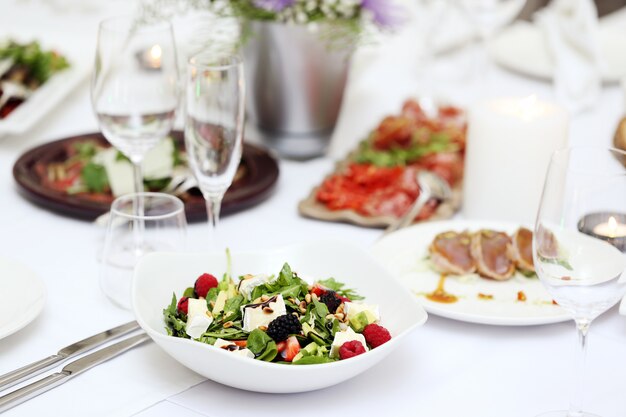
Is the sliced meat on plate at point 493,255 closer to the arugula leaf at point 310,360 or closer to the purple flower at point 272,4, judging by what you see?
the arugula leaf at point 310,360

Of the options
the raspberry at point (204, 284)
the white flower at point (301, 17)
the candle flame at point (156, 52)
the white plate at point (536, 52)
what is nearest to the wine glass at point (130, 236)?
the raspberry at point (204, 284)

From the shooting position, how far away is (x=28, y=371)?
3.23 feet

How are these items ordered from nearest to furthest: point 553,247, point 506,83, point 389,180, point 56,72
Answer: point 553,247, point 389,180, point 56,72, point 506,83

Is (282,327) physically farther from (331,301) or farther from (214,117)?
(214,117)

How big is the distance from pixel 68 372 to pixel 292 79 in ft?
2.80

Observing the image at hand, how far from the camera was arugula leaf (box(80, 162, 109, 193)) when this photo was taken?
4.95 ft

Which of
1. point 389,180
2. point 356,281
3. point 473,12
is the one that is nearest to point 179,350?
point 356,281

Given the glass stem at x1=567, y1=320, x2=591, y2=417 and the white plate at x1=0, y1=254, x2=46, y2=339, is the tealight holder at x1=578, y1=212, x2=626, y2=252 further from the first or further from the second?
the white plate at x1=0, y1=254, x2=46, y2=339

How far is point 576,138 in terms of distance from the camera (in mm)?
1835

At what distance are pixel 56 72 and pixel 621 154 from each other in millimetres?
1385

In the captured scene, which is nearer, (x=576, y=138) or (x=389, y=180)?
(x=389, y=180)

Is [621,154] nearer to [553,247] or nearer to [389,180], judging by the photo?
[553,247]

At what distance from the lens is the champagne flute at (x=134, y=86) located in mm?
1320

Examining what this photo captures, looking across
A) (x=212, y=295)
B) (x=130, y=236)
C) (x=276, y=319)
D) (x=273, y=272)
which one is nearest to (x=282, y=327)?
(x=276, y=319)
